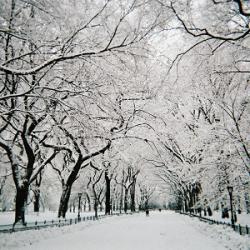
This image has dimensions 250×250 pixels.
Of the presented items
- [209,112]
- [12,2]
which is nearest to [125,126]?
[12,2]

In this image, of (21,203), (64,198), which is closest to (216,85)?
(21,203)

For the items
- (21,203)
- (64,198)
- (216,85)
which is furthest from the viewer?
(64,198)

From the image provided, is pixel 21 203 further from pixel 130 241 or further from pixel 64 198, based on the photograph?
pixel 130 241

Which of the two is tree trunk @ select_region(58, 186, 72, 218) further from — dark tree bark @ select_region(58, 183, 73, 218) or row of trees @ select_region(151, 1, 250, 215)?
row of trees @ select_region(151, 1, 250, 215)

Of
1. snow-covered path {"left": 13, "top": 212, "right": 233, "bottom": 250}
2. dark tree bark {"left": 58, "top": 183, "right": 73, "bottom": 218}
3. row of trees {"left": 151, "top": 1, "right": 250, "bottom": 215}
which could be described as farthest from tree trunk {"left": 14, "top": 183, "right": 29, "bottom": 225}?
row of trees {"left": 151, "top": 1, "right": 250, "bottom": 215}

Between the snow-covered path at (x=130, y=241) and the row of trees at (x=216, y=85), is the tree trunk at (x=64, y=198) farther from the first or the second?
the row of trees at (x=216, y=85)

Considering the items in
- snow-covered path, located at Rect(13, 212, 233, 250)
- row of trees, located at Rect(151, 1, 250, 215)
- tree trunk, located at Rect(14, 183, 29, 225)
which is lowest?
snow-covered path, located at Rect(13, 212, 233, 250)

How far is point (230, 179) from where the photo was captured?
16875 mm

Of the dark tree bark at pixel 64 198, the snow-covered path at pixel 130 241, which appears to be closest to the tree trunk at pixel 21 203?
the snow-covered path at pixel 130 241

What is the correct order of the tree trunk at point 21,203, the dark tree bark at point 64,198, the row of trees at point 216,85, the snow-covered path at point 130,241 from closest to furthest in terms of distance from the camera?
the row of trees at point 216,85
the snow-covered path at point 130,241
the tree trunk at point 21,203
the dark tree bark at point 64,198

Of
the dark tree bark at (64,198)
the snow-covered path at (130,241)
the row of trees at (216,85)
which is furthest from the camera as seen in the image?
the dark tree bark at (64,198)

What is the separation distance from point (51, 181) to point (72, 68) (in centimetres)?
4384

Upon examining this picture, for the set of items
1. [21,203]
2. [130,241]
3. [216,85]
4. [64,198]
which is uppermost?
[216,85]

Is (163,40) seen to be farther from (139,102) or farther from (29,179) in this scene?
(29,179)
